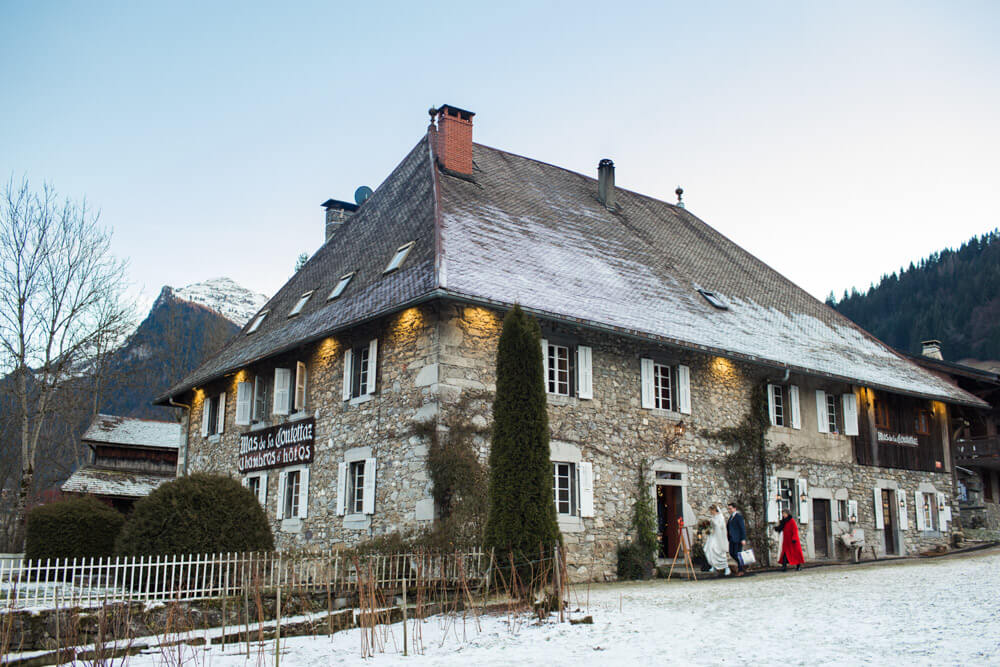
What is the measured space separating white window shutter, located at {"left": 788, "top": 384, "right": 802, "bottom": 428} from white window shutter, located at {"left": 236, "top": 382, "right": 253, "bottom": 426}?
12670 mm

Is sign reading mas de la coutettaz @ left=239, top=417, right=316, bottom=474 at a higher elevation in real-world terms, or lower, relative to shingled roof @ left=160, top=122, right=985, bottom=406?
lower

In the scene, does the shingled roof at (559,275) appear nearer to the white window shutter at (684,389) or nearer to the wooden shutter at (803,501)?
the white window shutter at (684,389)

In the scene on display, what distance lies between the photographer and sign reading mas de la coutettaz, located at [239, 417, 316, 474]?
1786 centimetres

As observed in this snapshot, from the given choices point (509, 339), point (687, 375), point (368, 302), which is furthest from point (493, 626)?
point (687, 375)

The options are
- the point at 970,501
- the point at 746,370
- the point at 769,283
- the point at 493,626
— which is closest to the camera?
the point at 493,626

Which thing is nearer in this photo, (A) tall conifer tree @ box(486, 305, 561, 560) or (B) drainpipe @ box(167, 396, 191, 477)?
(A) tall conifer tree @ box(486, 305, 561, 560)

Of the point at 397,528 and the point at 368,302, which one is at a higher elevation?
the point at 368,302

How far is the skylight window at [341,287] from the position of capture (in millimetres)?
18769

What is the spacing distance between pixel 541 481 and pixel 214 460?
42.3 ft

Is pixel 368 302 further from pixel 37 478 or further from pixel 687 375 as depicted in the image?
pixel 37 478

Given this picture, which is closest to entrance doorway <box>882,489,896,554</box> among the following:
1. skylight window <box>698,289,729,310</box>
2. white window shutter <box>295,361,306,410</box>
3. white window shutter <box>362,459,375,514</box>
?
skylight window <box>698,289,729,310</box>

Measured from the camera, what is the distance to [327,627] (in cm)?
1066

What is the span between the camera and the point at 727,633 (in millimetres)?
9266

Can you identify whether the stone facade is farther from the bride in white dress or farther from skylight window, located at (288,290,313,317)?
skylight window, located at (288,290,313,317)
